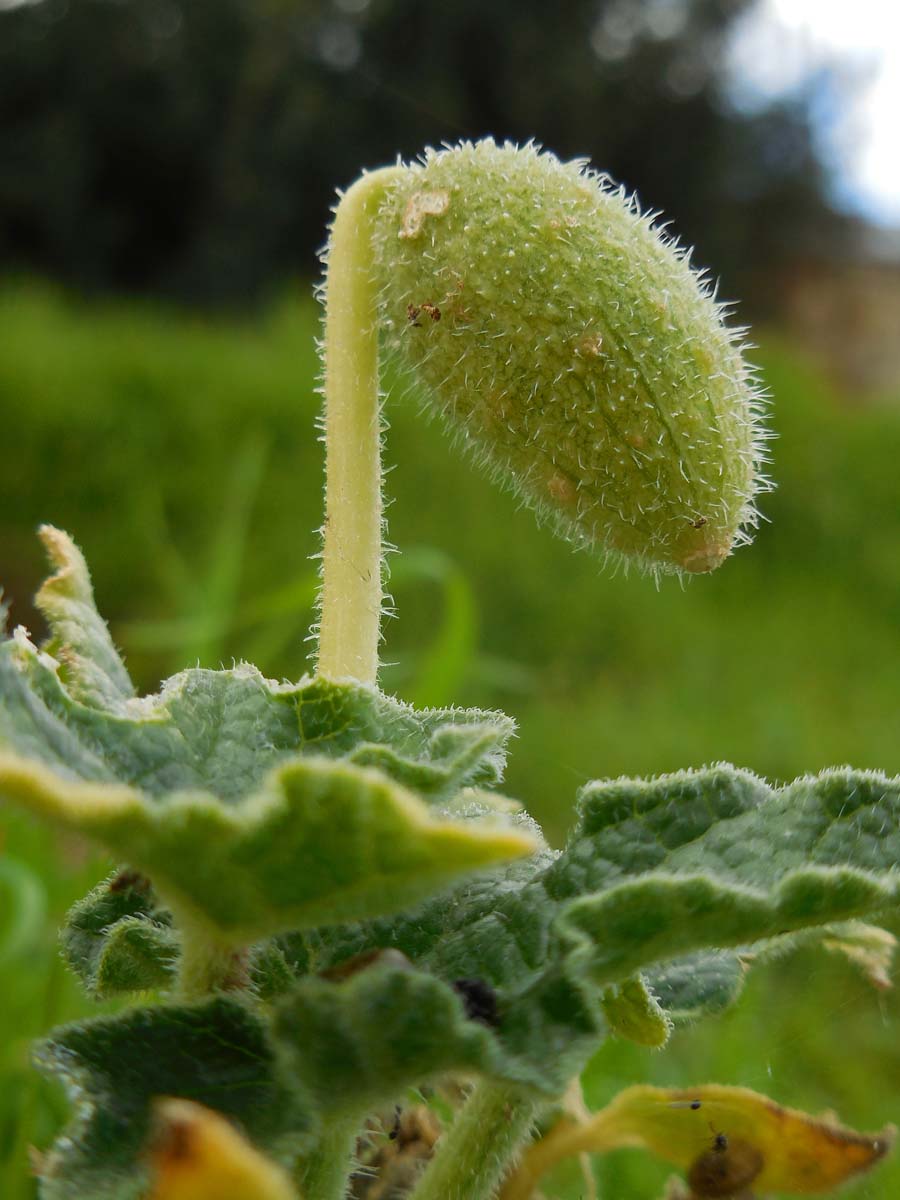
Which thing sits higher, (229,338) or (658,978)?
(229,338)

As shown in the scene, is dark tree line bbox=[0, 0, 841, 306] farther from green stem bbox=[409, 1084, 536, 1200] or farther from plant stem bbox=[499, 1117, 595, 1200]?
green stem bbox=[409, 1084, 536, 1200]

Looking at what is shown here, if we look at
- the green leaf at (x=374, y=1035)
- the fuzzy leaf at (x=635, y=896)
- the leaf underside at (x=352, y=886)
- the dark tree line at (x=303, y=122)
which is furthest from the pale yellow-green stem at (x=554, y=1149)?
the dark tree line at (x=303, y=122)

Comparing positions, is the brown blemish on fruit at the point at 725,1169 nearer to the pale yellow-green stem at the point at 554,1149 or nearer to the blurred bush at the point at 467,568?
the pale yellow-green stem at the point at 554,1149

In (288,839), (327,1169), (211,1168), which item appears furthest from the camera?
(327,1169)

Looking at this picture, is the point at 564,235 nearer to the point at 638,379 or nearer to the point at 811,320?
the point at 638,379

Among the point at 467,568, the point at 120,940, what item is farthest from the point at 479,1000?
the point at 467,568

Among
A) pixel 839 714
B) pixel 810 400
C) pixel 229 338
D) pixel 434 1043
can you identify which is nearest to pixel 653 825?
pixel 434 1043

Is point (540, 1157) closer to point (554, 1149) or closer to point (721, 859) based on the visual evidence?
point (554, 1149)
